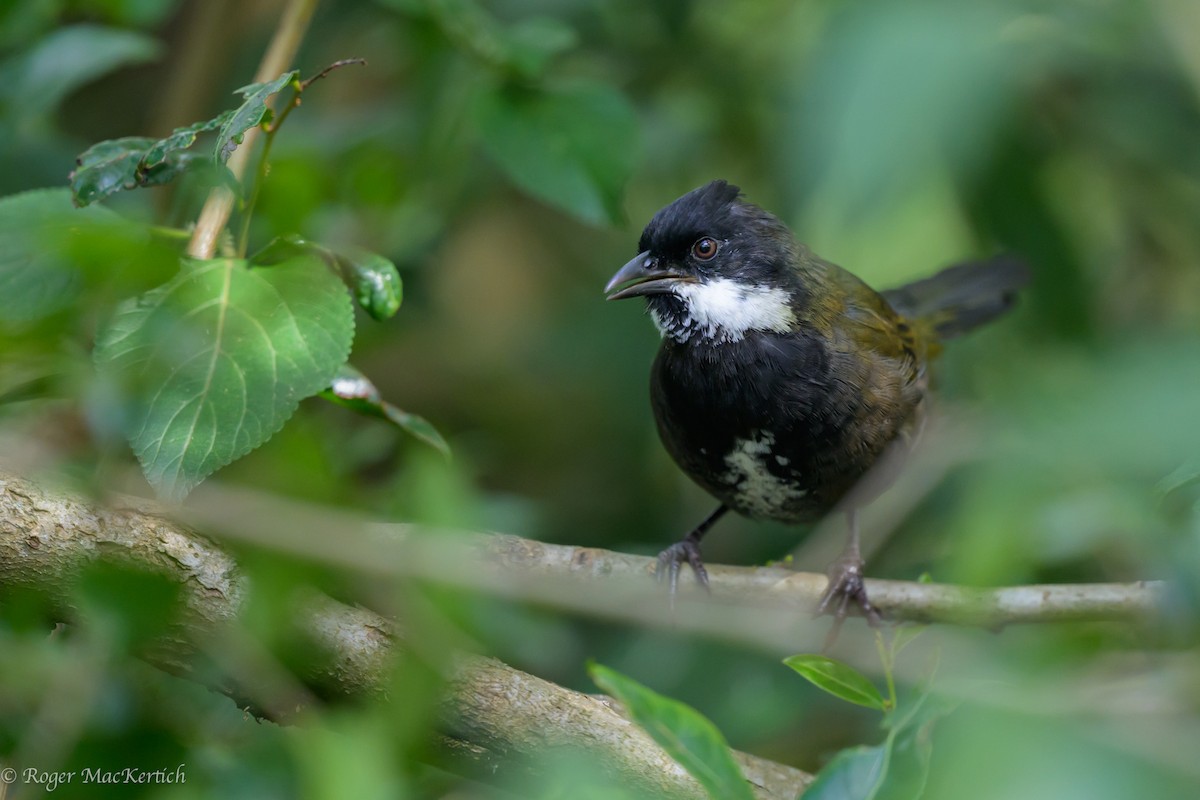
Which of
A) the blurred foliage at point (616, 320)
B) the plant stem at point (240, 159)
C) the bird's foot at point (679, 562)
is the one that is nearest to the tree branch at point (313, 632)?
the blurred foliage at point (616, 320)

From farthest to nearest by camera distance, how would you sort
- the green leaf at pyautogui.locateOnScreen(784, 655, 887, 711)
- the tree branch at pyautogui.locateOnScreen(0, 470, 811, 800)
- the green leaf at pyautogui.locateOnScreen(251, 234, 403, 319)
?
the green leaf at pyautogui.locateOnScreen(251, 234, 403, 319)
the tree branch at pyautogui.locateOnScreen(0, 470, 811, 800)
the green leaf at pyautogui.locateOnScreen(784, 655, 887, 711)

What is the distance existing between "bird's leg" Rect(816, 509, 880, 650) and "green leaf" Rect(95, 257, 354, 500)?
1.71 m

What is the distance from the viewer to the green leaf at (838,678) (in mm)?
1923

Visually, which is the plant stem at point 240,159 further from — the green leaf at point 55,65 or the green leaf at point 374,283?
the green leaf at point 55,65

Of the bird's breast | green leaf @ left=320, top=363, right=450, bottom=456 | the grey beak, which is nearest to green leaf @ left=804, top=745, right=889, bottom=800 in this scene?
green leaf @ left=320, top=363, right=450, bottom=456

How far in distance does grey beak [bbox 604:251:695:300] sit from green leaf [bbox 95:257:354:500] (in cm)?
145

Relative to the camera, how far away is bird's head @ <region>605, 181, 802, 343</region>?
12.1 feet

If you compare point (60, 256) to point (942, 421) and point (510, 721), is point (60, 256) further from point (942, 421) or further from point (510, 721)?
point (942, 421)

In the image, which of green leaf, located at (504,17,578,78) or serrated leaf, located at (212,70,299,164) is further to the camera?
green leaf, located at (504,17,578,78)

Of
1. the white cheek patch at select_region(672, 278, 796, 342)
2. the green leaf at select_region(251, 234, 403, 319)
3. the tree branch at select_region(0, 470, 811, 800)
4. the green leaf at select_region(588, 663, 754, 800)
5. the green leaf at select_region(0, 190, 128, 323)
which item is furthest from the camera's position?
the white cheek patch at select_region(672, 278, 796, 342)

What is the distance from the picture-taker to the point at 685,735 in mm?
1583

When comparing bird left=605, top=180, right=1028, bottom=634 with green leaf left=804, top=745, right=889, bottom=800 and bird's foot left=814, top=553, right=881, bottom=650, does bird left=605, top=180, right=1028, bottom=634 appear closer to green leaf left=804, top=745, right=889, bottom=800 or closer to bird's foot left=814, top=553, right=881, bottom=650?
bird's foot left=814, top=553, right=881, bottom=650

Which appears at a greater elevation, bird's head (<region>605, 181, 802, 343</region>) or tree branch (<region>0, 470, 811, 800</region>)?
bird's head (<region>605, 181, 802, 343</region>)

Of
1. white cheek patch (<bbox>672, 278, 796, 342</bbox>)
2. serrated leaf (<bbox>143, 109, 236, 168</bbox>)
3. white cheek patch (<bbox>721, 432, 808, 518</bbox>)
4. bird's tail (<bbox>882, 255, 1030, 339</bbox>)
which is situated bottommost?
serrated leaf (<bbox>143, 109, 236, 168</bbox>)
